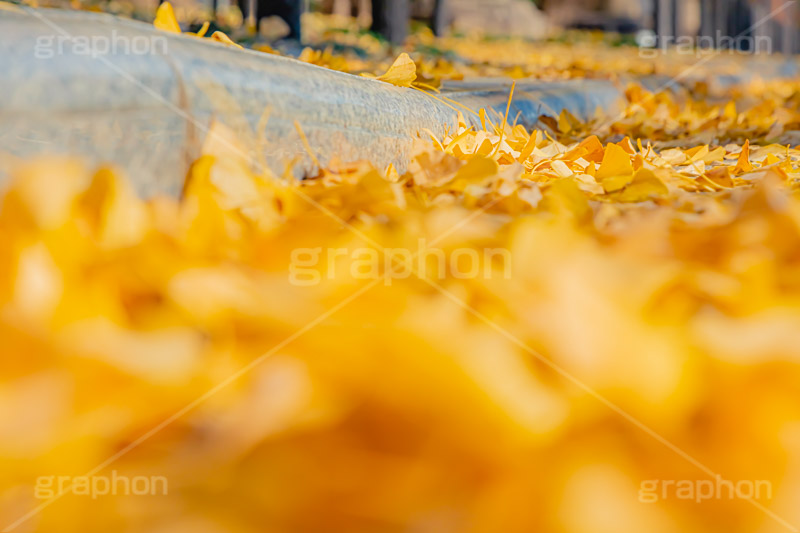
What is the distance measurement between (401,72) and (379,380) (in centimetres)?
99

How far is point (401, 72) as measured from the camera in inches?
57.5

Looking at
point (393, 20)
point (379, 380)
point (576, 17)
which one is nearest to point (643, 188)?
point (379, 380)

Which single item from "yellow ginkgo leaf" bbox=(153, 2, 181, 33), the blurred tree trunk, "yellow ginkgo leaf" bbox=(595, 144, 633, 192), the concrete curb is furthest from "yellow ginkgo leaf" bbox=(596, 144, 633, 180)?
the blurred tree trunk

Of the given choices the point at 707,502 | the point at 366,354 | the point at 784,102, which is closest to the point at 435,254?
the point at 366,354

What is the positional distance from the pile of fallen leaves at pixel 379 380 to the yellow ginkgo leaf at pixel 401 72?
2.55 feet

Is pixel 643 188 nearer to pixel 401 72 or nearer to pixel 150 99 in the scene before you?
pixel 401 72

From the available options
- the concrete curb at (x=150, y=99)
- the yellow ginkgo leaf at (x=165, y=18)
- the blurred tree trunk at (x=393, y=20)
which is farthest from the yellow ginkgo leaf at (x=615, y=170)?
the blurred tree trunk at (x=393, y=20)

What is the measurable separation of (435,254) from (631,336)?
23 centimetres

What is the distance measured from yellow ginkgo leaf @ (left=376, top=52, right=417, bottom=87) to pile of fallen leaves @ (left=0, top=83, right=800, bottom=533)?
78cm

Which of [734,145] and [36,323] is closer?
[36,323]

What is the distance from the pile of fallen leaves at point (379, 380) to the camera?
1.81 ft

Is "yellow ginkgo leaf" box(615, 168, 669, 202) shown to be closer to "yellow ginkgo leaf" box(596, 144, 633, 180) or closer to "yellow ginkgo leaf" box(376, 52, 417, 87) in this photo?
"yellow ginkgo leaf" box(596, 144, 633, 180)

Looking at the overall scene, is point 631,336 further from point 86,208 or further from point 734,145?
point 734,145

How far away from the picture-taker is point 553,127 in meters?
2.29
